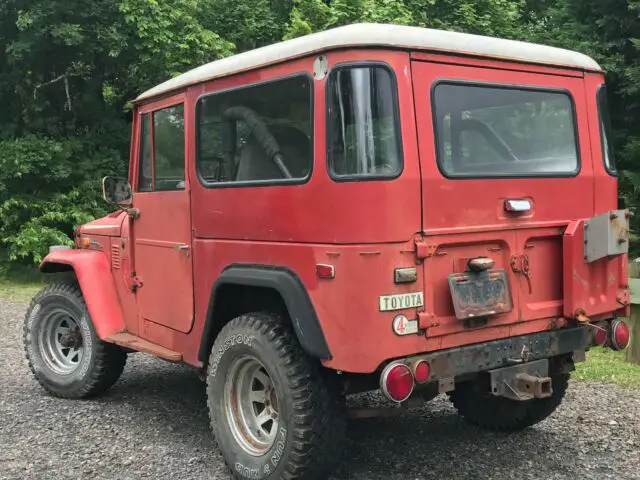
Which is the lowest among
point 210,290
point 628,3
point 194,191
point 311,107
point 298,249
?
point 210,290

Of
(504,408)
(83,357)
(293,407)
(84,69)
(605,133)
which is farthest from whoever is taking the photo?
(84,69)

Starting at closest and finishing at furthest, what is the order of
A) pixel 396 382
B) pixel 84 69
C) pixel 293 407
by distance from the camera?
pixel 396 382
pixel 293 407
pixel 84 69

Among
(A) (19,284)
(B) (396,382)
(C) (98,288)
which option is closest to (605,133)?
(B) (396,382)

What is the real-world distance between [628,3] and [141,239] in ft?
24.8

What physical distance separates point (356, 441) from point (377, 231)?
1.91 m

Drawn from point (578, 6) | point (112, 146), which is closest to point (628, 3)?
point (578, 6)

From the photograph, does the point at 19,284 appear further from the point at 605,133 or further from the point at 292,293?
the point at 605,133

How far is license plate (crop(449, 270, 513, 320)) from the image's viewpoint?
3373mm

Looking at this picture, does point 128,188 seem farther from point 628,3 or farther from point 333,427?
point 628,3

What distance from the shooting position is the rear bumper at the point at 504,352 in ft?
11.0

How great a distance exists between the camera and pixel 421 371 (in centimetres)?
326

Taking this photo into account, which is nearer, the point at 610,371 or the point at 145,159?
the point at 145,159

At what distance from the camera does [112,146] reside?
14688mm

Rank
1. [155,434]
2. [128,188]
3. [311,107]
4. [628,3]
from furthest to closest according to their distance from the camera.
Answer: [628,3] → [128,188] → [155,434] → [311,107]
